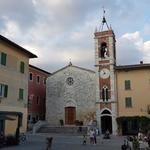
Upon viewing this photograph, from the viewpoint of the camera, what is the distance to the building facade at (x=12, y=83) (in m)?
27.9

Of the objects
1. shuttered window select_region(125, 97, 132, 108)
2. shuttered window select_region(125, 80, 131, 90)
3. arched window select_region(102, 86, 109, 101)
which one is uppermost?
shuttered window select_region(125, 80, 131, 90)

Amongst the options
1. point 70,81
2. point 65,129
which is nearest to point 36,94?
point 70,81

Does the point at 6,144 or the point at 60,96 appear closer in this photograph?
the point at 6,144

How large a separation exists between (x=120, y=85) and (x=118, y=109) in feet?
10.3

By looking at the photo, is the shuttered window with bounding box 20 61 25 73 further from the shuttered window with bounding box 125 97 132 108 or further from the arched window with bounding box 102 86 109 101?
the shuttered window with bounding box 125 97 132 108

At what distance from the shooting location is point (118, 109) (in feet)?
129

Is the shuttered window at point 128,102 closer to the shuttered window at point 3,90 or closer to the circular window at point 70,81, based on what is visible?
the circular window at point 70,81

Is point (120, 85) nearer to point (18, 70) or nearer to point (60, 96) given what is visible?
point (60, 96)

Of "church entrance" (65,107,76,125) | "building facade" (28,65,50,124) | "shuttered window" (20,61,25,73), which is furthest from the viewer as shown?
"building facade" (28,65,50,124)

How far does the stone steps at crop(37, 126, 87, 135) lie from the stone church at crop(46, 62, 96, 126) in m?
3.49

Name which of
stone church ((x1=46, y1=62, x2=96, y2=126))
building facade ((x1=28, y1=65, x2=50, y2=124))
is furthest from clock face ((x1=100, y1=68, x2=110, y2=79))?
building facade ((x1=28, y1=65, x2=50, y2=124))

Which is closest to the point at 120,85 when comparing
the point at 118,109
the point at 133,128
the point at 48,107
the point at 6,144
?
the point at 118,109

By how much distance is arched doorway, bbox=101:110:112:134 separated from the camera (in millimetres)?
40031

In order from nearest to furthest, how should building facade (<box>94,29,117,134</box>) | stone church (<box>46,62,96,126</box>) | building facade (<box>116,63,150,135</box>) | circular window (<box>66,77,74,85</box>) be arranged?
building facade (<box>116,63,150,135</box>) → building facade (<box>94,29,117,134</box>) → stone church (<box>46,62,96,126</box>) → circular window (<box>66,77,74,85</box>)
